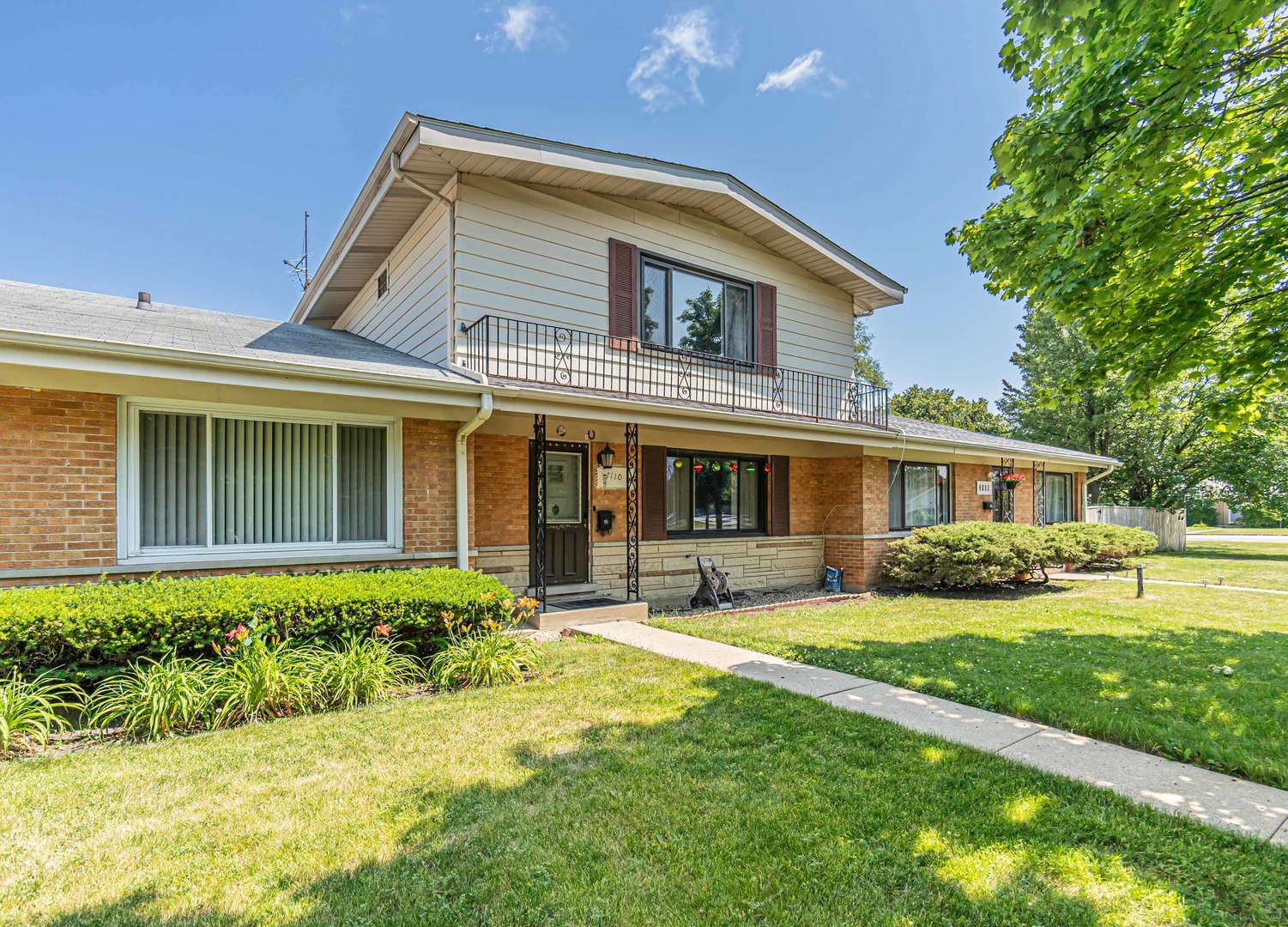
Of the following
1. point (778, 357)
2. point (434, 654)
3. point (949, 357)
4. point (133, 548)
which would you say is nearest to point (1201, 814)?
point (434, 654)

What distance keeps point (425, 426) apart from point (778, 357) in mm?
6824

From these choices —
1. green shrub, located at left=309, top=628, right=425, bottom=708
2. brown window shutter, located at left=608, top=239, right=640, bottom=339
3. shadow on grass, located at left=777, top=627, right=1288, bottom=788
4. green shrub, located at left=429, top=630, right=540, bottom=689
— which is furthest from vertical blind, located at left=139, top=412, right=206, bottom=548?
shadow on grass, located at left=777, top=627, right=1288, bottom=788

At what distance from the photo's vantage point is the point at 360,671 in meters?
5.07

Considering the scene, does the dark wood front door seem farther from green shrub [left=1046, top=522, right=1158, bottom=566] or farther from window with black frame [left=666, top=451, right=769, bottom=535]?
green shrub [left=1046, top=522, right=1158, bottom=566]

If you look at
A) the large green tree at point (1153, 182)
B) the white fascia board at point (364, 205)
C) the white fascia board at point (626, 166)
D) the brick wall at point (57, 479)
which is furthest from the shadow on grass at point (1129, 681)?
the white fascia board at point (364, 205)

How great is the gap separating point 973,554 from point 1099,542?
659 centimetres

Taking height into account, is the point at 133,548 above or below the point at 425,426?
below

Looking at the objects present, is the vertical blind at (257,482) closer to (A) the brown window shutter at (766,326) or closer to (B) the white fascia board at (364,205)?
(B) the white fascia board at (364,205)

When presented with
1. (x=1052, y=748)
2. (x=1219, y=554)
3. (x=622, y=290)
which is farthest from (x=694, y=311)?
(x=1219, y=554)

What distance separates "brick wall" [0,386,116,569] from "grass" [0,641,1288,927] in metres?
2.49

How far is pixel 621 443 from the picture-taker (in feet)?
32.1

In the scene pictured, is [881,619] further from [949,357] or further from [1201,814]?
[949,357]

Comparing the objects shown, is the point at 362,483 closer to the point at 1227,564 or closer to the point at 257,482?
the point at 257,482

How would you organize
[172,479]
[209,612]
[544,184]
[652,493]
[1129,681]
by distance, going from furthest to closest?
[652,493], [544,184], [172,479], [1129,681], [209,612]
